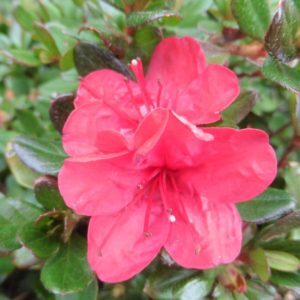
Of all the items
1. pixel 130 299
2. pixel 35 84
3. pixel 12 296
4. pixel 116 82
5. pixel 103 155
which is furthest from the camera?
pixel 35 84

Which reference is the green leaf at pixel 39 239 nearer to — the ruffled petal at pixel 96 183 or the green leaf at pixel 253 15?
the ruffled petal at pixel 96 183

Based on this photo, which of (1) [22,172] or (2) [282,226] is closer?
(2) [282,226]

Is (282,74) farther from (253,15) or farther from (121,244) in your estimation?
(121,244)

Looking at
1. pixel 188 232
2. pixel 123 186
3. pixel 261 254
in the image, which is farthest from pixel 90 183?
pixel 261 254

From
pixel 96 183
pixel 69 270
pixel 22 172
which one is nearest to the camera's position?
pixel 96 183

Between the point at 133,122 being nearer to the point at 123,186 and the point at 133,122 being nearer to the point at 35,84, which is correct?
the point at 123,186

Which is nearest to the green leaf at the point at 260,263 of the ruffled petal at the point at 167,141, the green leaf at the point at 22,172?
the ruffled petal at the point at 167,141

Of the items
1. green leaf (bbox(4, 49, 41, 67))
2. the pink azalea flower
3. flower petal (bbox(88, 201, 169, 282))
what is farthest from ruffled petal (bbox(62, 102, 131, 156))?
green leaf (bbox(4, 49, 41, 67))

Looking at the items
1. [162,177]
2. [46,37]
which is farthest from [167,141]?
[46,37]
